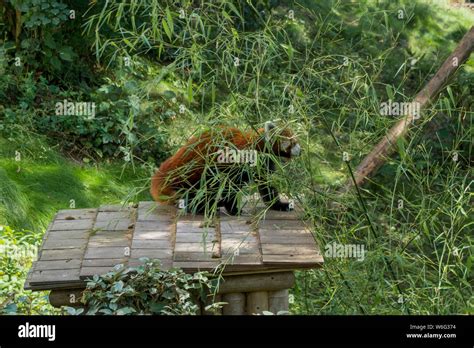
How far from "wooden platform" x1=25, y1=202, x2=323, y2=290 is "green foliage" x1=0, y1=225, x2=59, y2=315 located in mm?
408

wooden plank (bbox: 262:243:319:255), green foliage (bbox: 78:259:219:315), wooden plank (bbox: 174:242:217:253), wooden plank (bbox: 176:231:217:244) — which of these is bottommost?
green foliage (bbox: 78:259:219:315)

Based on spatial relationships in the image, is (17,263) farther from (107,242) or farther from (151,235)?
(151,235)

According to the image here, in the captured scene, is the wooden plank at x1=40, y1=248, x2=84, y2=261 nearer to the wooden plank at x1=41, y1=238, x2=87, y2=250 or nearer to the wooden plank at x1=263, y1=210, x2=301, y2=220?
the wooden plank at x1=41, y1=238, x2=87, y2=250

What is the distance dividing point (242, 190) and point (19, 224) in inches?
98.8

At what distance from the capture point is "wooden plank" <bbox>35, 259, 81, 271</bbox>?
13.2 ft

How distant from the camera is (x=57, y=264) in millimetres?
4074

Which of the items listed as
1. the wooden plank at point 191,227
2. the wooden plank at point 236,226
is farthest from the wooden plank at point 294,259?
the wooden plank at point 191,227

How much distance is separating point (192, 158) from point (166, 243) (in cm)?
72

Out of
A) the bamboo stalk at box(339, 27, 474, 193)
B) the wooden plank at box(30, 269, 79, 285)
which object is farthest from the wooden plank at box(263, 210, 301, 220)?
the bamboo stalk at box(339, 27, 474, 193)

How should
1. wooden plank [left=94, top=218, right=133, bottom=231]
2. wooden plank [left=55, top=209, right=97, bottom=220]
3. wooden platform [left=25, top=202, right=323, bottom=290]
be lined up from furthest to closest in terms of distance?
wooden plank [left=55, top=209, right=97, bottom=220] < wooden plank [left=94, top=218, right=133, bottom=231] < wooden platform [left=25, top=202, right=323, bottom=290]

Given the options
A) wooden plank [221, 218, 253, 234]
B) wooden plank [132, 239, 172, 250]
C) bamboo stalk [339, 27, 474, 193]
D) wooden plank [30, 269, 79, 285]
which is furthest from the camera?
bamboo stalk [339, 27, 474, 193]

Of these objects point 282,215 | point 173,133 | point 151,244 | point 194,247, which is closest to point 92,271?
point 151,244
